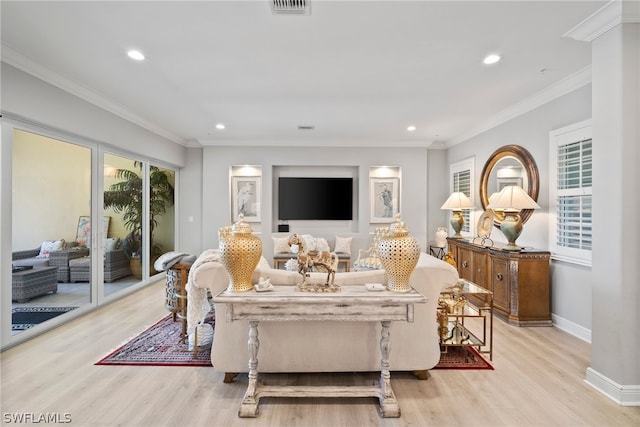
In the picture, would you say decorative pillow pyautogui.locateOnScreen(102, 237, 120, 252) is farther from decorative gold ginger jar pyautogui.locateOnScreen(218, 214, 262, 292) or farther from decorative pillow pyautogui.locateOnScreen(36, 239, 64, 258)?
decorative gold ginger jar pyautogui.locateOnScreen(218, 214, 262, 292)

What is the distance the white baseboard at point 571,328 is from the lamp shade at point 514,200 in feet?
4.08

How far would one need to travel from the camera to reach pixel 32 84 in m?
2.87

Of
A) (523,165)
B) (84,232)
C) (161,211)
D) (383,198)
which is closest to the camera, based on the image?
(84,232)

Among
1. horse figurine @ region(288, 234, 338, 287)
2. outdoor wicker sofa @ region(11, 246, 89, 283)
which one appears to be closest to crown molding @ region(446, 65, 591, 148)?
horse figurine @ region(288, 234, 338, 287)

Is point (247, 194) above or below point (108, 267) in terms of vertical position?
above

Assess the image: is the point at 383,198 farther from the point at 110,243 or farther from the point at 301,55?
the point at 110,243

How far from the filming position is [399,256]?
1.89 m

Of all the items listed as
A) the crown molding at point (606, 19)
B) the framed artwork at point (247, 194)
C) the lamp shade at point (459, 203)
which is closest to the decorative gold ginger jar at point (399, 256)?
the crown molding at point (606, 19)

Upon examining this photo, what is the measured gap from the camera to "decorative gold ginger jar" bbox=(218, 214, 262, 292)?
1.91m

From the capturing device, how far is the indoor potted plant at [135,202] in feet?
14.2

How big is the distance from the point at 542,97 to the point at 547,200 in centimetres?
120

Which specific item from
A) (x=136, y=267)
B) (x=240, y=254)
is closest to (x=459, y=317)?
(x=240, y=254)

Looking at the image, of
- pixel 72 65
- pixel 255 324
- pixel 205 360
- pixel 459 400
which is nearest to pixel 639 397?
pixel 459 400

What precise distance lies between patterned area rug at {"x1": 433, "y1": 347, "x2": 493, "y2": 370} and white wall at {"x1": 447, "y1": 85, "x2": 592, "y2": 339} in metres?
1.29
